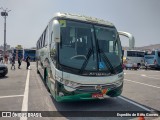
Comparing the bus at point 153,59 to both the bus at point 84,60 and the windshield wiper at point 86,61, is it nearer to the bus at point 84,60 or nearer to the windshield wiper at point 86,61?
the bus at point 84,60

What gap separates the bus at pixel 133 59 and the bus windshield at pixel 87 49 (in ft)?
88.5

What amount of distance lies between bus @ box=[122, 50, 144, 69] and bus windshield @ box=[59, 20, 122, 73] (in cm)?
2697

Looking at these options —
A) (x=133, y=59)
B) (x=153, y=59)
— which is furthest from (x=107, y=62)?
(x=133, y=59)

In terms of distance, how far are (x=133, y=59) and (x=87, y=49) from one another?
3020cm

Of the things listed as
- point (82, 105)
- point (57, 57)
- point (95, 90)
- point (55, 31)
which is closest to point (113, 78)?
point (95, 90)

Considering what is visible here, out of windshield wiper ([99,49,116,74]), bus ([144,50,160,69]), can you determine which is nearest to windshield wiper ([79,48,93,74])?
windshield wiper ([99,49,116,74])

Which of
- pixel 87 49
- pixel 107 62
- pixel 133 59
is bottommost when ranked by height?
pixel 133 59

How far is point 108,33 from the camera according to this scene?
841 cm

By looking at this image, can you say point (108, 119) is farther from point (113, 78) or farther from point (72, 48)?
point (72, 48)

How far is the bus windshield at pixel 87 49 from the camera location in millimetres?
7441

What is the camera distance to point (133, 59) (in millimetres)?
36656

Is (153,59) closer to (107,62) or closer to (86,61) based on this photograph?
(107,62)

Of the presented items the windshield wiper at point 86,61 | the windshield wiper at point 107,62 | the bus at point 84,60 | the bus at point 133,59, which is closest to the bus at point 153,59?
the bus at point 133,59

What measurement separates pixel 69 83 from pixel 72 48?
1.25m
